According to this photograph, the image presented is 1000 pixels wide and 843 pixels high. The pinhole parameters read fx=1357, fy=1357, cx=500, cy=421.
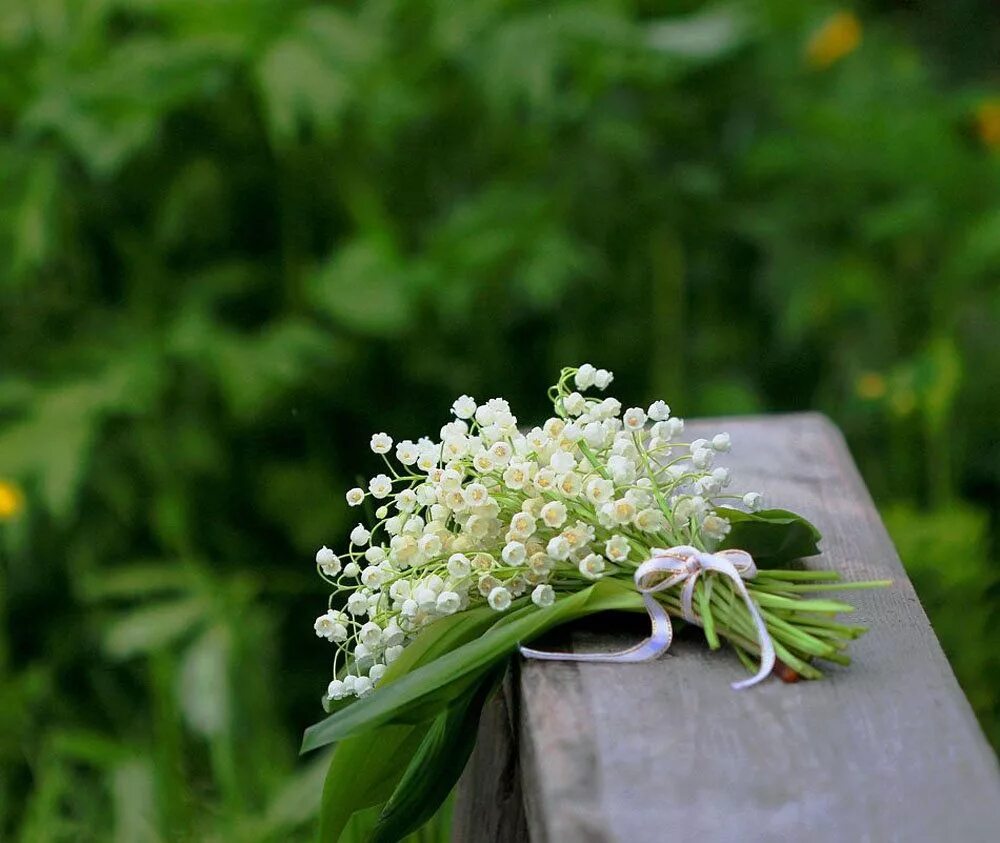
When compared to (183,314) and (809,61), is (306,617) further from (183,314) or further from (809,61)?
(809,61)

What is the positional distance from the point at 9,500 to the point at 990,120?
2.04 meters

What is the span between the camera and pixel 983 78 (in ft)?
12.5

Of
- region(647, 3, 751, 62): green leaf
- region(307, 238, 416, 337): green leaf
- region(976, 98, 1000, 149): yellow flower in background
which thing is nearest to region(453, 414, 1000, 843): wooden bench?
region(307, 238, 416, 337): green leaf

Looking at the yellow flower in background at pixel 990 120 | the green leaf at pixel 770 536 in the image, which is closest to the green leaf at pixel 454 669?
the green leaf at pixel 770 536

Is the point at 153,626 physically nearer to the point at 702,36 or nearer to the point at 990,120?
the point at 702,36

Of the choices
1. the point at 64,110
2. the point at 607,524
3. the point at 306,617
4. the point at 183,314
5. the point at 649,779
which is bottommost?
the point at 306,617

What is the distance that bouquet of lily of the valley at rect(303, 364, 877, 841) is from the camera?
952mm

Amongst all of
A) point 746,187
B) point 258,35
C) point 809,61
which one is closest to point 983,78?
point 809,61

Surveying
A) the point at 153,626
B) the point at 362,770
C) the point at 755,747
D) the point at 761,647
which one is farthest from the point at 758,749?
A: the point at 153,626

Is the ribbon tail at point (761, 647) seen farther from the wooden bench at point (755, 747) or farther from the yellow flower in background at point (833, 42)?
the yellow flower in background at point (833, 42)

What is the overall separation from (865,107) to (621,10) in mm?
582

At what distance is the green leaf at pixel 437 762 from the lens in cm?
100

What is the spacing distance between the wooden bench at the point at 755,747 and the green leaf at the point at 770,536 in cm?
6

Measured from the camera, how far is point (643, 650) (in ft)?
3.19
